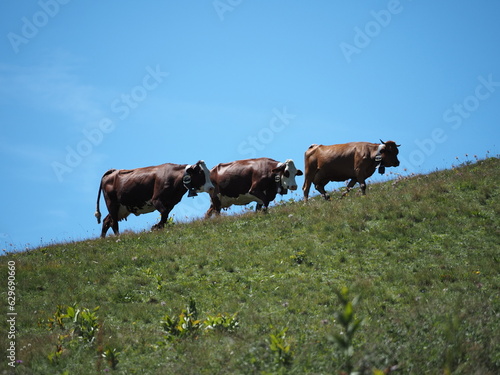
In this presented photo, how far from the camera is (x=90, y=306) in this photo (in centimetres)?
1433

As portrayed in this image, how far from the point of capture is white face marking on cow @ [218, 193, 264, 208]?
26.3 m

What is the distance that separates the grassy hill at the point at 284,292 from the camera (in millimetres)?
9727

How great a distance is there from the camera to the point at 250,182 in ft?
86.2

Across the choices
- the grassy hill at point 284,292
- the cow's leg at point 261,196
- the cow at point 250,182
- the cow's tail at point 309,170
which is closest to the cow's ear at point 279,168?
the cow at point 250,182

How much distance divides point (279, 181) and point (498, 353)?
1674cm

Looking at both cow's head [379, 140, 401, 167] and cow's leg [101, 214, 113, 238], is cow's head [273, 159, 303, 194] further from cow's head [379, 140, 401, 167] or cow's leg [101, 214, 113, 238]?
cow's leg [101, 214, 113, 238]

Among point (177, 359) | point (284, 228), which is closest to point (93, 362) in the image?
point (177, 359)

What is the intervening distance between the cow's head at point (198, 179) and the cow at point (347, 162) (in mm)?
4835

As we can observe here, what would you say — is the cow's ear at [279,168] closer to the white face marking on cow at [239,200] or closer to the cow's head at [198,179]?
the white face marking on cow at [239,200]

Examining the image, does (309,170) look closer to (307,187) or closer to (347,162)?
(307,187)

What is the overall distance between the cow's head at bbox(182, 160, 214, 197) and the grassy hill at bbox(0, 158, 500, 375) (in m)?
2.16

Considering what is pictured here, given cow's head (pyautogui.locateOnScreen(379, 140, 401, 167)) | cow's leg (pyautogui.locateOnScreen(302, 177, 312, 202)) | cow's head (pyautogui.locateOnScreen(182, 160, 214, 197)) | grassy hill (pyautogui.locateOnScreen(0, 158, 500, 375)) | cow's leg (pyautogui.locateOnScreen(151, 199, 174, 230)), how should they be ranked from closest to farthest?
grassy hill (pyautogui.locateOnScreen(0, 158, 500, 375)), cow's leg (pyautogui.locateOnScreen(151, 199, 174, 230)), cow's head (pyautogui.locateOnScreen(182, 160, 214, 197)), cow's head (pyautogui.locateOnScreen(379, 140, 401, 167)), cow's leg (pyautogui.locateOnScreen(302, 177, 312, 202))

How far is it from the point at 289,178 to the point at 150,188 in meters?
5.61

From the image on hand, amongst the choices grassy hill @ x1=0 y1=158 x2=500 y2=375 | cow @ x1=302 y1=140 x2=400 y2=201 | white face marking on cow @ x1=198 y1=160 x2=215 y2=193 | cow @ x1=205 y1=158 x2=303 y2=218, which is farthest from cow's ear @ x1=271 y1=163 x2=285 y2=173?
grassy hill @ x1=0 y1=158 x2=500 y2=375
